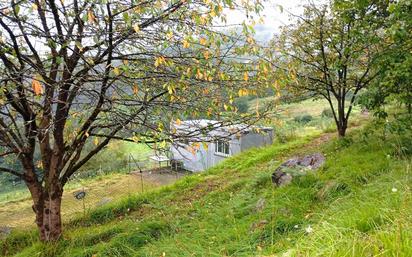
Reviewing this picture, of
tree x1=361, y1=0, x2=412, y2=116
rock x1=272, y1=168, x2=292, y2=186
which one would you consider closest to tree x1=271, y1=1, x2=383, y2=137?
tree x1=361, y1=0, x2=412, y2=116

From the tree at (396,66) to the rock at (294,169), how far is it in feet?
4.18

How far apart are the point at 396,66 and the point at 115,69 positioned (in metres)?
3.65

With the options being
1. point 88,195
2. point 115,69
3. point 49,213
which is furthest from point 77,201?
point 115,69

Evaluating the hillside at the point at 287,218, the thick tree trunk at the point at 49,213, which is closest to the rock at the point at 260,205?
the hillside at the point at 287,218

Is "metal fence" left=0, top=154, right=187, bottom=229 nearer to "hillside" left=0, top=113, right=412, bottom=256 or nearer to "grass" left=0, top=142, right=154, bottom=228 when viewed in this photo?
"grass" left=0, top=142, right=154, bottom=228

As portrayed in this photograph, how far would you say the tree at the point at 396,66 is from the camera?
4156 millimetres

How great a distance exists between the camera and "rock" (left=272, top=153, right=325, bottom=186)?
17.2 ft

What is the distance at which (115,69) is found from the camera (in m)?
3.49

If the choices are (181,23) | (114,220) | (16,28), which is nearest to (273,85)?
Answer: (181,23)

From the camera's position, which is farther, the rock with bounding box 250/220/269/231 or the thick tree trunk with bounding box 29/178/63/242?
the thick tree trunk with bounding box 29/178/63/242

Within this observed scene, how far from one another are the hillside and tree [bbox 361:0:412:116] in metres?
0.46

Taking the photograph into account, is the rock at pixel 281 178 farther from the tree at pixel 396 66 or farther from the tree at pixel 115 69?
the tree at pixel 396 66

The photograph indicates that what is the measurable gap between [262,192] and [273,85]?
6.75ft

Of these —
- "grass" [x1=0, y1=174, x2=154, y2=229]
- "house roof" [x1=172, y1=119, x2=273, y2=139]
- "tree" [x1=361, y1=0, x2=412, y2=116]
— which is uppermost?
"tree" [x1=361, y1=0, x2=412, y2=116]
